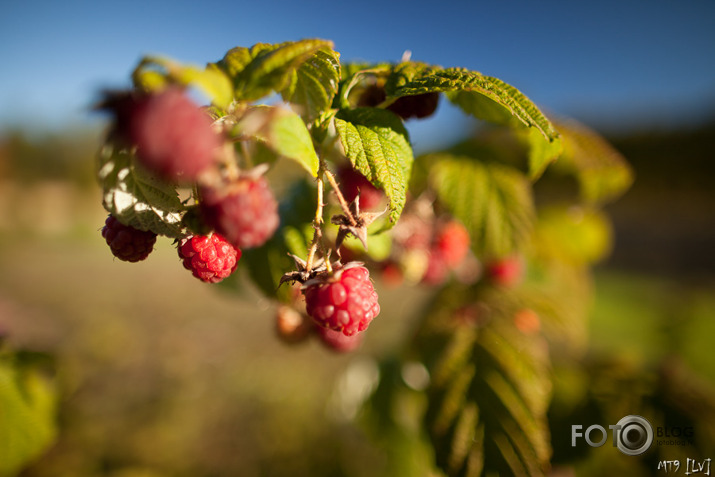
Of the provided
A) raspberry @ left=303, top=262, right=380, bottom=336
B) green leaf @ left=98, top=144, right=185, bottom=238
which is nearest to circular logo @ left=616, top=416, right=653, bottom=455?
raspberry @ left=303, top=262, right=380, bottom=336

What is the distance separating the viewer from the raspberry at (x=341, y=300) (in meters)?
0.60

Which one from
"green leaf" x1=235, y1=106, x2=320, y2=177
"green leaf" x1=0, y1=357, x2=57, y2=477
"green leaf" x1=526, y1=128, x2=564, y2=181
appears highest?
"green leaf" x1=235, y1=106, x2=320, y2=177

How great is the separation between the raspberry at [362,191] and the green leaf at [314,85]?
15cm

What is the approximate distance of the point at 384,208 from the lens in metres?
0.74

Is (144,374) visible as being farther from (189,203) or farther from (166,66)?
(166,66)

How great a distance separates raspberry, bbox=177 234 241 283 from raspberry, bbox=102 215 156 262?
57 mm

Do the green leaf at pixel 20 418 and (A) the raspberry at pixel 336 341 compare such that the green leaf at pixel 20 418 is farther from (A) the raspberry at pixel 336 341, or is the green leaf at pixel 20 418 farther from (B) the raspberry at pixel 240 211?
(B) the raspberry at pixel 240 211

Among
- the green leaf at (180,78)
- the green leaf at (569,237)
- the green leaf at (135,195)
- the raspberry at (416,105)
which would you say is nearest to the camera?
the green leaf at (180,78)

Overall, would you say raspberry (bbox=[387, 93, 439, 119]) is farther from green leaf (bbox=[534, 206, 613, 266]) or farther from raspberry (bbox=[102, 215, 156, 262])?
green leaf (bbox=[534, 206, 613, 266])

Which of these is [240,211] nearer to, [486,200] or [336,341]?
[336,341]

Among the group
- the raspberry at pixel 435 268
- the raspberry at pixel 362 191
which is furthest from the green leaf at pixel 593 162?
the raspberry at pixel 362 191

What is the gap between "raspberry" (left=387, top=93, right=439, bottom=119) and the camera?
750 millimetres

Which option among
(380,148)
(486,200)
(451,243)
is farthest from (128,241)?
(451,243)

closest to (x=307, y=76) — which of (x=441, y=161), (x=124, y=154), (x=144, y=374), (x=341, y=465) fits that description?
(x=124, y=154)
